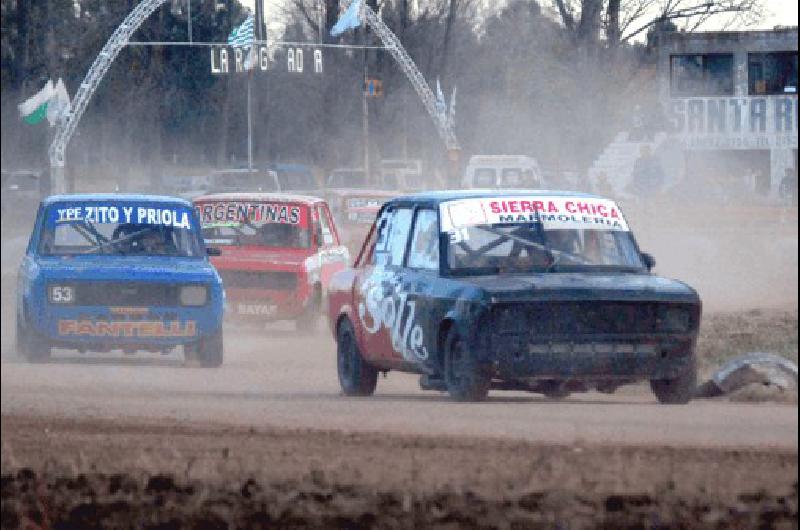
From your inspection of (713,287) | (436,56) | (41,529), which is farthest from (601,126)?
(41,529)

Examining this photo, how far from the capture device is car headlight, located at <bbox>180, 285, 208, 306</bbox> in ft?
52.7

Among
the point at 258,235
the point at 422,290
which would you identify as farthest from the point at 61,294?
the point at 258,235

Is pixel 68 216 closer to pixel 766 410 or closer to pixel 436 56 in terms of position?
pixel 766 410

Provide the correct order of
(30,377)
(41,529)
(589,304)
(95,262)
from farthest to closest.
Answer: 1. (95,262)
2. (30,377)
3. (589,304)
4. (41,529)

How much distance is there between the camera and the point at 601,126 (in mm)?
63250

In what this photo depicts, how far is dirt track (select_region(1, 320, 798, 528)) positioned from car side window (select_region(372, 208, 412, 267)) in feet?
3.42

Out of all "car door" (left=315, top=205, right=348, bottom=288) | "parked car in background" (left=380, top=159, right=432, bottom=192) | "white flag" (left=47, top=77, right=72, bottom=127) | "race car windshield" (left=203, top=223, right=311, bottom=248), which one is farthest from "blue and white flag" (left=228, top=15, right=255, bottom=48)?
"race car windshield" (left=203, top=223, right=311, bottom=248)

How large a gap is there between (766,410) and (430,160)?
72289 mm

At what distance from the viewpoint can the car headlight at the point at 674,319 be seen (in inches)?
458

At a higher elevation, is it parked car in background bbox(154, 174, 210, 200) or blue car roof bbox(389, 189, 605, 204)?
blue car roof bbox(389, 189, 605, 204)

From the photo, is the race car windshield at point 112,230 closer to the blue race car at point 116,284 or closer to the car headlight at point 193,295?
the blue race car at point 116,284

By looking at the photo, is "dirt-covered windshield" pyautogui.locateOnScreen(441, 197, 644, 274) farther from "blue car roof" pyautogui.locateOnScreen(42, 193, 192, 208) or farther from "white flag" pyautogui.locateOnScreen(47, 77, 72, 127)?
"white flag" pyautogui.locateOnScreen(47, 77, 72, 127)

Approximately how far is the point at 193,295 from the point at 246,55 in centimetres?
3809

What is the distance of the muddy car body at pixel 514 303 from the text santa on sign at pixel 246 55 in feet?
113
